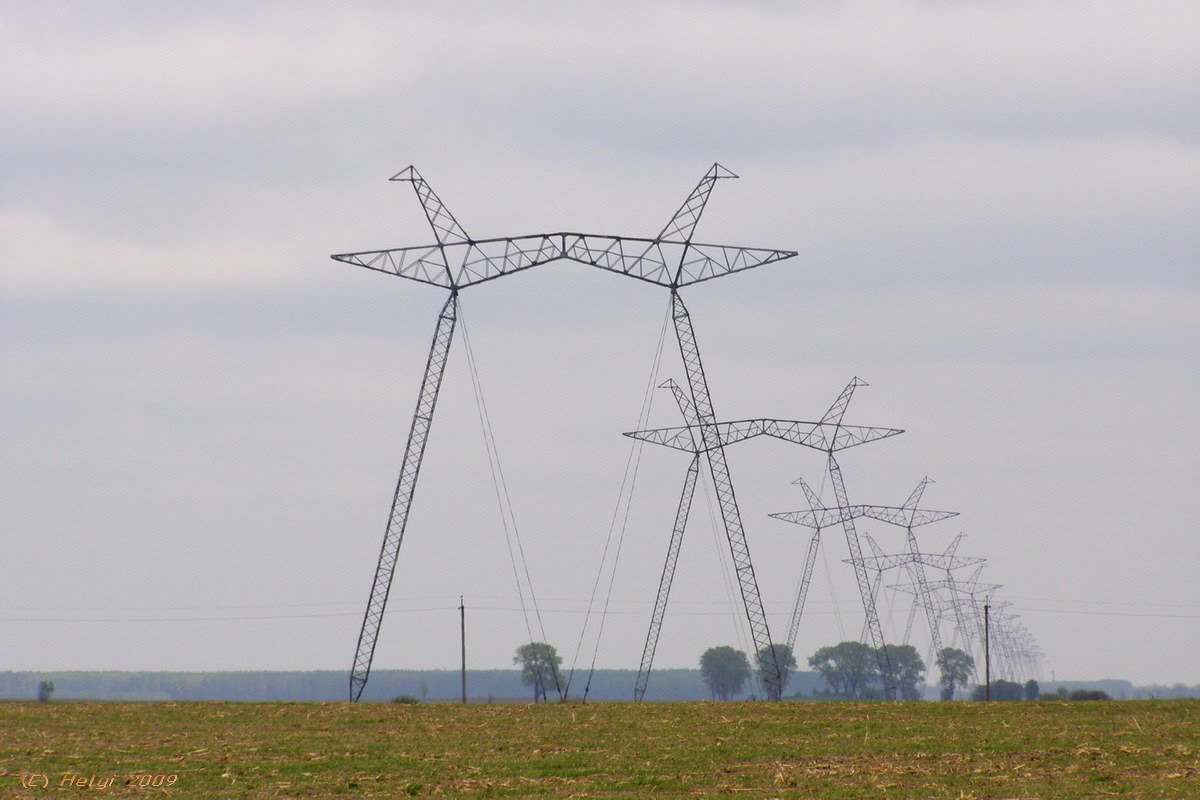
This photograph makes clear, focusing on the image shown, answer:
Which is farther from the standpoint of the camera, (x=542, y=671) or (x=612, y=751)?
(x=542, y=671)

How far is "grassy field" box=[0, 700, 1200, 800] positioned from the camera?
36.8 m

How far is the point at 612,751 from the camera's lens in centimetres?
4397

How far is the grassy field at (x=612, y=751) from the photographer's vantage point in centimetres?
3675

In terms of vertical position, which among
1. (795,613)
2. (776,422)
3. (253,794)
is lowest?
(253,794)

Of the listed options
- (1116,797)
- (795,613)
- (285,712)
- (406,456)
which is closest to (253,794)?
(1116,797)

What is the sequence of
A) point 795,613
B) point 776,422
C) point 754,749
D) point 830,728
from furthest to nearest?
point 795,613 → point 776,422 → point 830,728 → point 754,749

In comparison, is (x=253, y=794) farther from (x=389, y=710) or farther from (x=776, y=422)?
(x=776, y=422)

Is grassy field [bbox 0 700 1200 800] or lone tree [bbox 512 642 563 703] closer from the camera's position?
grassy field [bbox 0 700 1200 800]

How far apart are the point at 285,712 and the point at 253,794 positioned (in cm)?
2385

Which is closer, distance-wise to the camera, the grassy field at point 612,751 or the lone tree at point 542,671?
the grassy field at point 612,751

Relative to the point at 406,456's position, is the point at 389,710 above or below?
below

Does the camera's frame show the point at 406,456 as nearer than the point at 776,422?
Yes

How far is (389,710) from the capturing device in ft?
198

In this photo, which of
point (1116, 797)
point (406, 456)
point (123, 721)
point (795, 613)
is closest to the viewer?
point (1116, 797)
